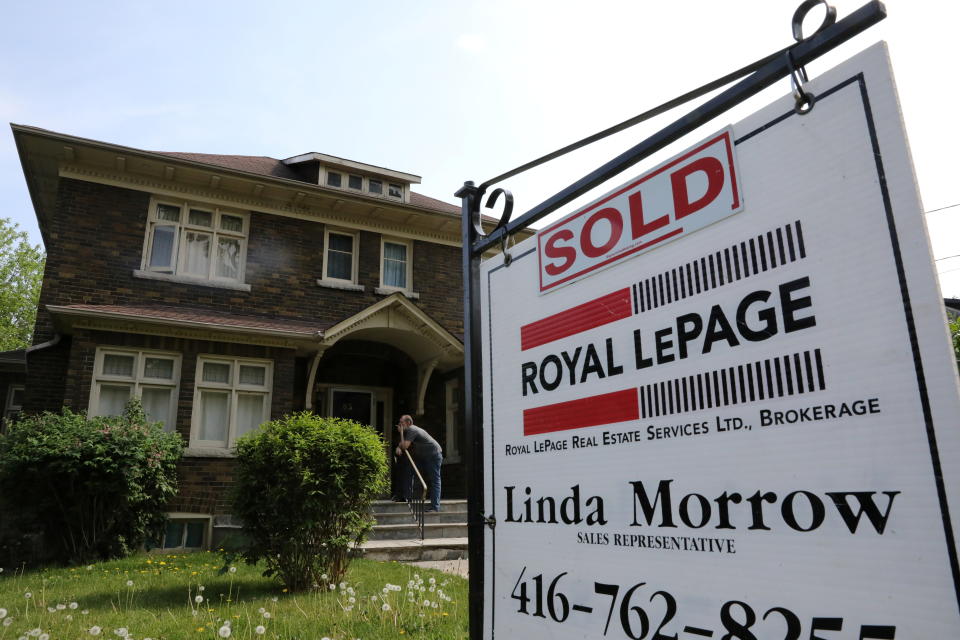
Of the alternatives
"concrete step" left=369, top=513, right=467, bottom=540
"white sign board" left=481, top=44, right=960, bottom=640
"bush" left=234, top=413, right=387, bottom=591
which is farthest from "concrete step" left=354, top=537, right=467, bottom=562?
"white sign board" left=481, top=44, right=960, bottom=640

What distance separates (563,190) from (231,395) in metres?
11.3

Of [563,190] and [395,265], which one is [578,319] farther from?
[395,265]

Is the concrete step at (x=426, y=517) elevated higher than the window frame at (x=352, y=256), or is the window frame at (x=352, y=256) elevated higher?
the window frame at (x=352, y=256)

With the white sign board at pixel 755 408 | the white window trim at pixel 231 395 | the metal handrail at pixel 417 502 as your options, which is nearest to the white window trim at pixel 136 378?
the white window trim at pixel 231 395

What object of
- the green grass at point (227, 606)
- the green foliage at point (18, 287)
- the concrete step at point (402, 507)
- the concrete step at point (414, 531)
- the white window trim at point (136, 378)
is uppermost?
the green foliage at point (18, 287)

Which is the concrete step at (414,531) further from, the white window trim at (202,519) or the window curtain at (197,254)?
the window curtain at (197,254)

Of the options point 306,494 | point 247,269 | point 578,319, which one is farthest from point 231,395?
point 578,319

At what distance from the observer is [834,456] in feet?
4.10

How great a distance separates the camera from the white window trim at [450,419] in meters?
14.5

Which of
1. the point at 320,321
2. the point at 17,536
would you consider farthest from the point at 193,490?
the point at 320,321

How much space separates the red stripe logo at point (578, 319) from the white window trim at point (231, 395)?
10737 mm

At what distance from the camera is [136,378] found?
11391 millimetres

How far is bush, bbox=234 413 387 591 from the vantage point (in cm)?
630

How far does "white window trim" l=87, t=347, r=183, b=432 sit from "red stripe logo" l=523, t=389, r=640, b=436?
11104 mm
